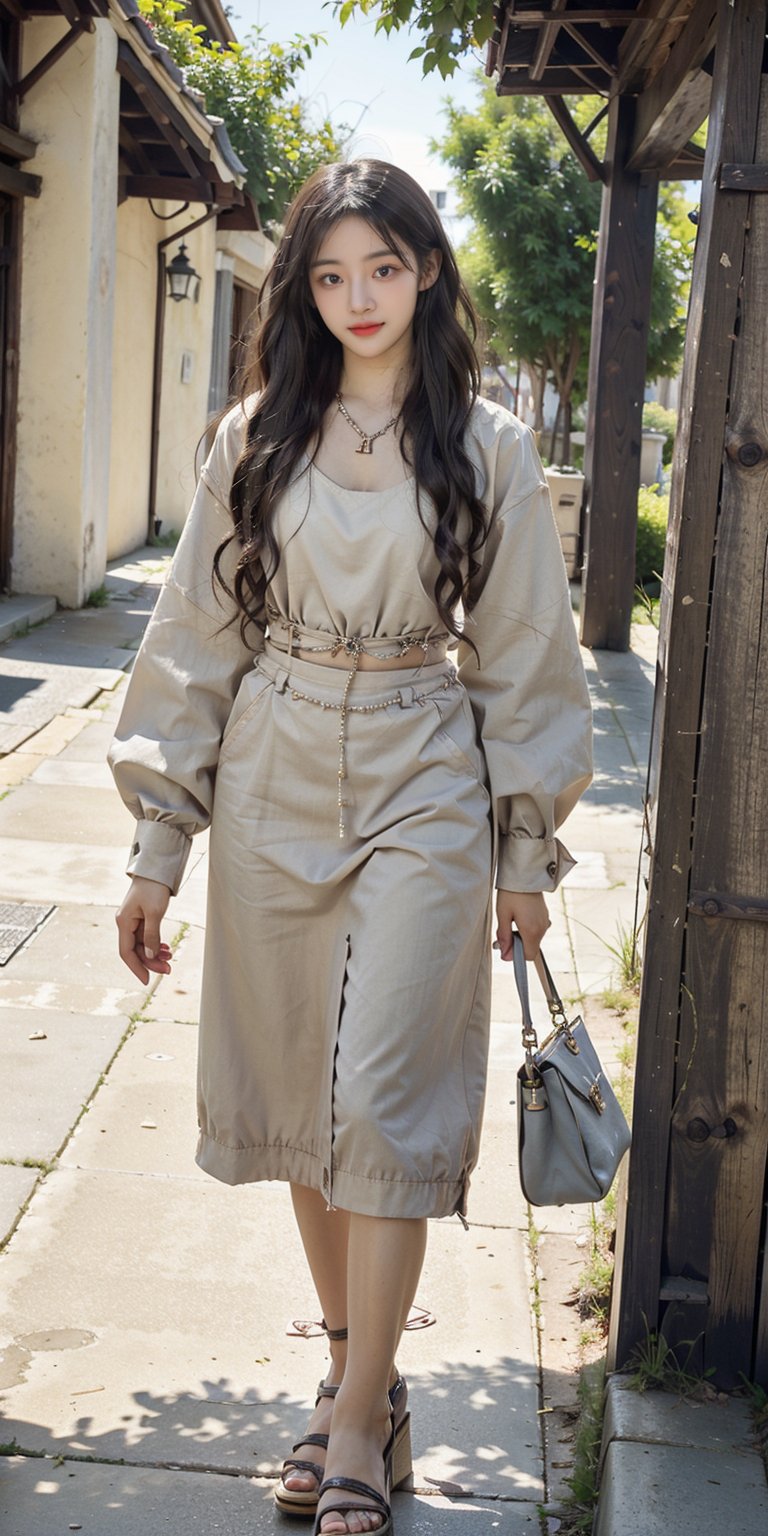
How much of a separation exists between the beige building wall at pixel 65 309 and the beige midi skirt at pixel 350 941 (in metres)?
8.01

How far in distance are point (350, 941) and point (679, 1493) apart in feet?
2.92

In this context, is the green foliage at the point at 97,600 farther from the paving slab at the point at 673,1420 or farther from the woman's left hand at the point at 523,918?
the paving slab at the point at 673,1420

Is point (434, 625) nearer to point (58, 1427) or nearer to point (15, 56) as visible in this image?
point (58, 1427)

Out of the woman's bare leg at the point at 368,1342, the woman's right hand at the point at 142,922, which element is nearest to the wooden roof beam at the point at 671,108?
the woman's right hand at the point at 142,922

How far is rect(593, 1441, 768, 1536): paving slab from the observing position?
7.25ft

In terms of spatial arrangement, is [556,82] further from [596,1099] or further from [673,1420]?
[673,1420]

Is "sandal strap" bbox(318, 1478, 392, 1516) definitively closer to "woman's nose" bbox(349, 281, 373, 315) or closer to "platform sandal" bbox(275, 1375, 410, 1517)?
"platform sandal" bbox(275, 1375, 410, 1517)

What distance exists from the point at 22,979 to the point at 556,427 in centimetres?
2058

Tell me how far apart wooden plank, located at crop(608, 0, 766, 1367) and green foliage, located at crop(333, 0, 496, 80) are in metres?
1.26

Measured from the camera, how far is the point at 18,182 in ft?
30.9

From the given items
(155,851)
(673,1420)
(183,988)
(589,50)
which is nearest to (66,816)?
(183,988)

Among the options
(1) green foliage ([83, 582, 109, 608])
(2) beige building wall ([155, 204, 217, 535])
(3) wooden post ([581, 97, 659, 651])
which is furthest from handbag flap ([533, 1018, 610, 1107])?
(2) beige building wall ([155, 204, 217, 535])

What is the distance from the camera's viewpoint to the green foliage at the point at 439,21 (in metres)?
3.50

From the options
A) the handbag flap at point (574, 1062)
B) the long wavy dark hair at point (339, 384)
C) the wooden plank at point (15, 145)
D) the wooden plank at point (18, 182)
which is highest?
the wooden plank at point (15, 145)
